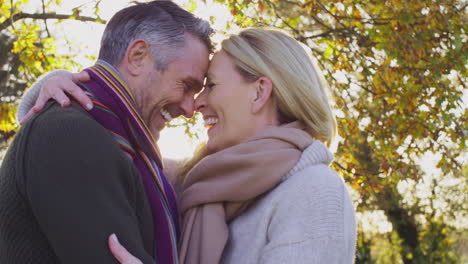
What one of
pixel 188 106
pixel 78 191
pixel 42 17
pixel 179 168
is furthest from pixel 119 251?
pixel 42 17

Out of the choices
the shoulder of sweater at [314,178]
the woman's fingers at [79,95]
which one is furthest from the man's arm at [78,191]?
the shoulder of sweater at [314,178]

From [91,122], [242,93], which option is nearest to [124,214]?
[91,122]

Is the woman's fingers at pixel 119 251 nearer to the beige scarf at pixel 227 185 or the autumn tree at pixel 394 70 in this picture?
the beige scarf at pixel 227 185

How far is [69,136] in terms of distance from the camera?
187 cm

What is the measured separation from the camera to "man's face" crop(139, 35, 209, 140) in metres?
2.59

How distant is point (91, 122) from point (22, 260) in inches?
19.1

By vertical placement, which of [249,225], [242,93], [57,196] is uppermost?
[57,196]

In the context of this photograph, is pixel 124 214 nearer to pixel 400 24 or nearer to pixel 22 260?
pixel 22 260

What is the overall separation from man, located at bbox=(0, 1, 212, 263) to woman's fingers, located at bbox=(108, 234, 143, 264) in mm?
16

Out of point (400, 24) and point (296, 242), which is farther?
point (400, 24)

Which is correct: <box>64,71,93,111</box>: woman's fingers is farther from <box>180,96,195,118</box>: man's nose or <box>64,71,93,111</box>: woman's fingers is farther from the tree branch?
the tree branch

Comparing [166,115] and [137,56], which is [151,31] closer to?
[137,56]

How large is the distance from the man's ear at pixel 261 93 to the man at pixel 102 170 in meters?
0.50

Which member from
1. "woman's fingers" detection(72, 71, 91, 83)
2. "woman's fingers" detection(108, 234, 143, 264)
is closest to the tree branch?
"woman's fingers" detection(72, 71, 91, 83)
